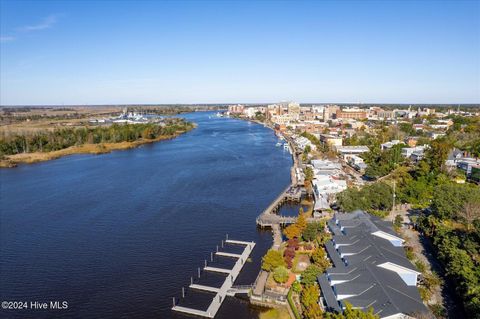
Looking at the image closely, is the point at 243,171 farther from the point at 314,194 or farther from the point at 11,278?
the point at 11,278

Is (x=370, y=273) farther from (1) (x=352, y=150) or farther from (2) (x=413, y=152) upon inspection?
(1) (x=352, y=150)

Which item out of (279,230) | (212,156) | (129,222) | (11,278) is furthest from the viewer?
(212,156)

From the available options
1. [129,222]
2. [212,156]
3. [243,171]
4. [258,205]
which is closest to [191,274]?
[129,222]

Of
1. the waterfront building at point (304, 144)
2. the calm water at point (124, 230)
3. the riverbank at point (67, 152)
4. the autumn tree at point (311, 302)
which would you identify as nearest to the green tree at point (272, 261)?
the calm water at point (124, 230)

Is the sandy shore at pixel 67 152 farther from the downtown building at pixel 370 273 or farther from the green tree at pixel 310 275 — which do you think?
the downtown building at pixel 370 273

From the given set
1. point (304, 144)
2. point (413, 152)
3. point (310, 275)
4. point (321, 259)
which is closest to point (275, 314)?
point (310, 275)

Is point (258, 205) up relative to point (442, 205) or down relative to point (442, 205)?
down

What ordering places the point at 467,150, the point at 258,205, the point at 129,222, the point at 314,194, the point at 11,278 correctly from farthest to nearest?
the point at 467,150
the point at 314,194
the point at 258,205
the point at 129,222
the point at 11,278
